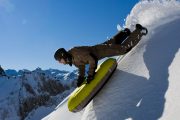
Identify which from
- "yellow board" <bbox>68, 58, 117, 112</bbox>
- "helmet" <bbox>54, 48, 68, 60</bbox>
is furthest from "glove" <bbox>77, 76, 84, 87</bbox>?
"helmet" <bbox>54, 48, 68, 60</bbox>

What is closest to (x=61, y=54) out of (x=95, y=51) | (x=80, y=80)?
(x=95, y=51)

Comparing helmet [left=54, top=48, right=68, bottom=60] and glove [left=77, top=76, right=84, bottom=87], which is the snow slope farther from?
helmet [left=54, top=48, right=68, bottom=60]

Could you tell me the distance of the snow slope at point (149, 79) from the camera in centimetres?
562

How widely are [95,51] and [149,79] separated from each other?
81.8 inches

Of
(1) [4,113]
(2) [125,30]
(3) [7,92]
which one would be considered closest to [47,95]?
(3) [7,92]

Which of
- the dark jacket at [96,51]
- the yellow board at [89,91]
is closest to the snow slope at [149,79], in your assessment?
the yellow board at [89,91]

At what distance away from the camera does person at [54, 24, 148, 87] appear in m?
7.74

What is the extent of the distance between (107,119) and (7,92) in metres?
71.0

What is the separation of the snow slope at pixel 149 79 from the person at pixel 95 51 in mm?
268

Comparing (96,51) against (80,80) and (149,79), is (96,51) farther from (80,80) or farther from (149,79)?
(149,79)

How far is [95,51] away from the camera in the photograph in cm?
827

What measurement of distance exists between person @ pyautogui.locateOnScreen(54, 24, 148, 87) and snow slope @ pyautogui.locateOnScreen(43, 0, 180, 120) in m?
0.27

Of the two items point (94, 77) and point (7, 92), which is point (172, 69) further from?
point (7, 92)

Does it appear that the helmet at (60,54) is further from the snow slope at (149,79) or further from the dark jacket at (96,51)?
the snow slope at (149,79)
